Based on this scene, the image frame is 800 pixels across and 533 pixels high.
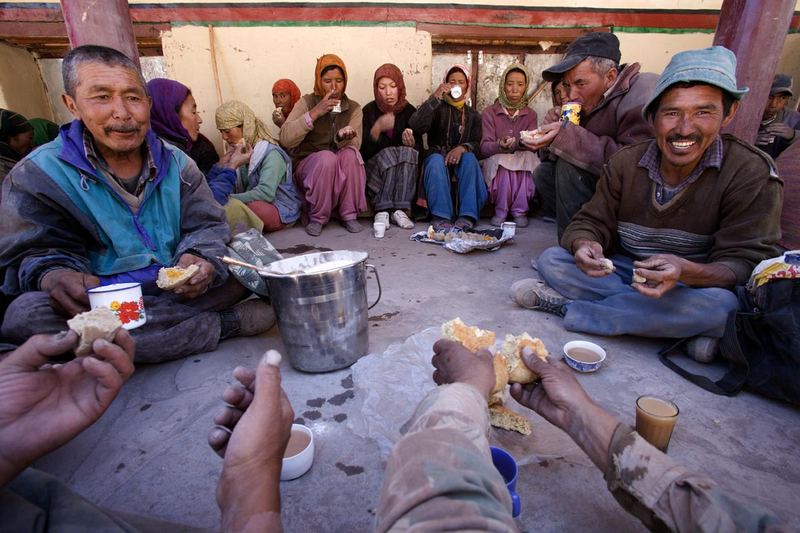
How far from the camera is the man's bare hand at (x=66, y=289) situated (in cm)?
192

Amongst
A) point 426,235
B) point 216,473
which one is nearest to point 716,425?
point 216,473

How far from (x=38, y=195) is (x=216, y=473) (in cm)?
163

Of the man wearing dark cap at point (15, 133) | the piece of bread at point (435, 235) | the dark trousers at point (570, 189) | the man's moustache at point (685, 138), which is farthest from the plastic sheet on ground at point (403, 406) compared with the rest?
the man wearing dark cap at point (15, 133)

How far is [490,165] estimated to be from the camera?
Answer: 531 cm

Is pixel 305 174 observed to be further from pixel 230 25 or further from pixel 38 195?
pixel 38 195

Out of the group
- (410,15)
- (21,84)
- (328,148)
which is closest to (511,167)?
(328,148)

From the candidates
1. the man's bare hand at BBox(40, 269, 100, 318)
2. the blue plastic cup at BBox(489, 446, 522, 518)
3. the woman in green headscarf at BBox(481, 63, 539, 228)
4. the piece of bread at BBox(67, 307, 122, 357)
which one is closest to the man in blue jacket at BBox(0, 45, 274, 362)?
the man's bare hand at BBox(40, 269, 100, 318)

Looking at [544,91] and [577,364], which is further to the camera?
[544,91]

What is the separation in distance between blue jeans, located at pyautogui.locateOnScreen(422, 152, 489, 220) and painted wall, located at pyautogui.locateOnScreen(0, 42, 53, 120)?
18.2 ft

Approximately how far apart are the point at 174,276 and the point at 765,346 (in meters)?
2.88

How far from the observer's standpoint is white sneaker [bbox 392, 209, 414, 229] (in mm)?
5125

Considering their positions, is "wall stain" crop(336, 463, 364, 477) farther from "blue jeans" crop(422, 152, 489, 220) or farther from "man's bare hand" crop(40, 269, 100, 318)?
"blue jeans" crop(422, 152, 489, 220)

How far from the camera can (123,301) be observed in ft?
5.93

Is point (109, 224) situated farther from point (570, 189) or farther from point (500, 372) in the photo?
point (570, 189)
